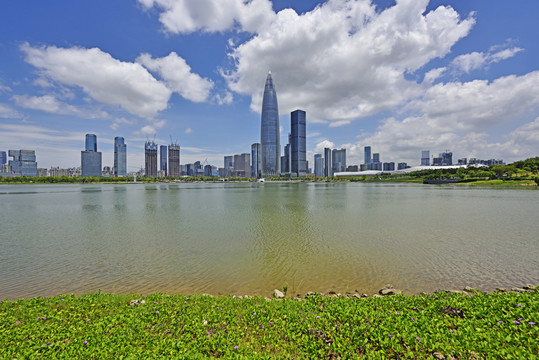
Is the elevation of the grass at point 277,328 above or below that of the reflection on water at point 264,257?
above

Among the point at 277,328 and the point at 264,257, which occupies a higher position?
the point at 277,328

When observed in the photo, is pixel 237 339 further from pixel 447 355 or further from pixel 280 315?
pixel 447 355

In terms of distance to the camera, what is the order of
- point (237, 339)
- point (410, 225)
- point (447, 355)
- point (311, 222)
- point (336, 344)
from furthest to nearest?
1. point (311, 222)
2. point (410, 225)
3. point (237, 339)
4. point (336, 344)
5. point (447, 355)

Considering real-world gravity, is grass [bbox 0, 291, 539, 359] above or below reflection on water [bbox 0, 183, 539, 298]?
above

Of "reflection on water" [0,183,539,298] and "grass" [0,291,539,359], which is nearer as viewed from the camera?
"grass" [0,291,539,359]

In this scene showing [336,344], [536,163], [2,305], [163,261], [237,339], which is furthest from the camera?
[536,163]

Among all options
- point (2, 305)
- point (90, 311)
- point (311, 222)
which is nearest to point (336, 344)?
point (90, 311)

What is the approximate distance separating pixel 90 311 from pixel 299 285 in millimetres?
9267

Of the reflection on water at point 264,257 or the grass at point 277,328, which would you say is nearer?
the grass at point 277,328

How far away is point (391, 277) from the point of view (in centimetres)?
1370

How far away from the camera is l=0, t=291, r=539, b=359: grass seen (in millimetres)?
5820

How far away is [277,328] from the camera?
715 centimetres

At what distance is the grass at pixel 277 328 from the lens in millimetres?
5820

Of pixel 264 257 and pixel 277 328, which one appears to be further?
pixel 264 257
